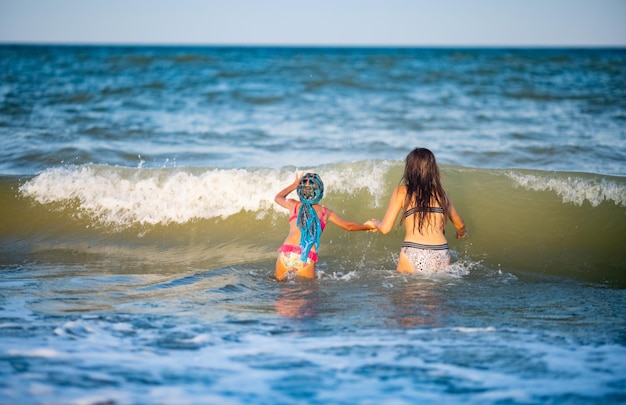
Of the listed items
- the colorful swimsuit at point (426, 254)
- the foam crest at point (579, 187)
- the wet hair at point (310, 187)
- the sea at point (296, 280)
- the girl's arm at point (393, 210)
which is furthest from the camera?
the foam crest at point (579, 187)

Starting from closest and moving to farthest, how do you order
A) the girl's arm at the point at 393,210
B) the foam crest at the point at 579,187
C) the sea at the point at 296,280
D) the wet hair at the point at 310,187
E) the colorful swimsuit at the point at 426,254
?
the sea at the point at 296,280
the wet hair at the point at 310,187
the girl's arm at the point at 393,210
the colorful swimsuit at the point at 426,254
the foam crest at the point at 579,187

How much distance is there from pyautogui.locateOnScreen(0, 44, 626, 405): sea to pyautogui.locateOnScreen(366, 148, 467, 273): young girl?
0.18 metres

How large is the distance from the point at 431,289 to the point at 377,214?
9.06 feet

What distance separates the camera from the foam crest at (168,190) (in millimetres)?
7945

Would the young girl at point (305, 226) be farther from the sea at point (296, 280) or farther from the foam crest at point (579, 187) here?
the foam crest at point (579, 187)

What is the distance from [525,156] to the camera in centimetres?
1062

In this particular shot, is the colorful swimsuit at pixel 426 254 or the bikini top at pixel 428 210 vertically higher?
the bikini top at pixel 428 210

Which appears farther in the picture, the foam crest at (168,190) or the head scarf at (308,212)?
the foam crest at (168,190)

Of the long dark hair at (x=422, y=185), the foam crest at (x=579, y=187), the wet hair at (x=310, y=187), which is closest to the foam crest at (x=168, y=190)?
the foam crest at (x=579, y=187)

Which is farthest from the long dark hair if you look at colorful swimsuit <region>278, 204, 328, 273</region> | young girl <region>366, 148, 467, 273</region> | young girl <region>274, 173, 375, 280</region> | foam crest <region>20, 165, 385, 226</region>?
foam crest <region>20, 165, 385, 226</region>

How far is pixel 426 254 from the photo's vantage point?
18.2ft

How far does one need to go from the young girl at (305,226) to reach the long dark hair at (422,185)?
1.47ft

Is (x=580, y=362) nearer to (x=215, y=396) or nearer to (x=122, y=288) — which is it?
(x=215, y=396)

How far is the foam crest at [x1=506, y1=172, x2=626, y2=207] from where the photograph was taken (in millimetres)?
7859
